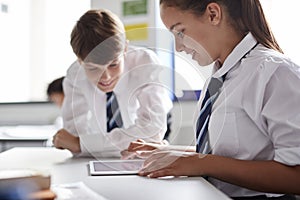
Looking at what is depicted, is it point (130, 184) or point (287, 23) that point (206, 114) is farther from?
point (287, 23)

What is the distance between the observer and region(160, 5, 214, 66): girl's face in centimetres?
101

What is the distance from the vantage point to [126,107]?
1.41 meters

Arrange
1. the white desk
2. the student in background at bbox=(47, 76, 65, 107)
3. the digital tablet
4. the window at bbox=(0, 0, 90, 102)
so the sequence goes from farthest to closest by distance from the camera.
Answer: the window at bbox=(0, 0, 90, 102), the student in background at bbox=(47, 76, 65, 107), the digital tablet, the white desk

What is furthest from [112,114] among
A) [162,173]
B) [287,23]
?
[287,23]

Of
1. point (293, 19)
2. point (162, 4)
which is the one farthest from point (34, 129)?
point (162, 4)

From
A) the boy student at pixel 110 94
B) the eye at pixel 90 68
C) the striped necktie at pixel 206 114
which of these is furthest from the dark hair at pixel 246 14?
the eye at pixel 90 68

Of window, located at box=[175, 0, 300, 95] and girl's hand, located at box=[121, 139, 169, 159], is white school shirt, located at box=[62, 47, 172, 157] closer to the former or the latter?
girl's hand, located at box=[121, 139, 169, 159]

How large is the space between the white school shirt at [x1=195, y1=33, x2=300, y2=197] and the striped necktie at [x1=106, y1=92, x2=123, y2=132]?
494 millimetres

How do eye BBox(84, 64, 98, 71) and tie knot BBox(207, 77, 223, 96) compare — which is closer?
tie knot BBox(207, 77, 223, 96)

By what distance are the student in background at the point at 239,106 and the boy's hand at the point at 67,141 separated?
32 cm

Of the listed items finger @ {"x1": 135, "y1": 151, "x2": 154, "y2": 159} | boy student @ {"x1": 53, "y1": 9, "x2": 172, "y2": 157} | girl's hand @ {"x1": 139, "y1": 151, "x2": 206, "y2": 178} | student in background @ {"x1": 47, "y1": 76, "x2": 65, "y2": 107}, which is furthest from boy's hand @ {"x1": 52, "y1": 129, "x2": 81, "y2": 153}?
student in background @ {"x1": 47, "y1": 76, "x2": 65, "y2": 107}

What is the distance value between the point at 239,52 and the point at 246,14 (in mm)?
95

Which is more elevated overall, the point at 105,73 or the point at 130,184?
the point at 105,73

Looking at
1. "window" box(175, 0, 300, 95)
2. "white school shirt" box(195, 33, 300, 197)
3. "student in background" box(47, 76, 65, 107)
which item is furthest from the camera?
"student in background" box(47, 76, 65, 107)
